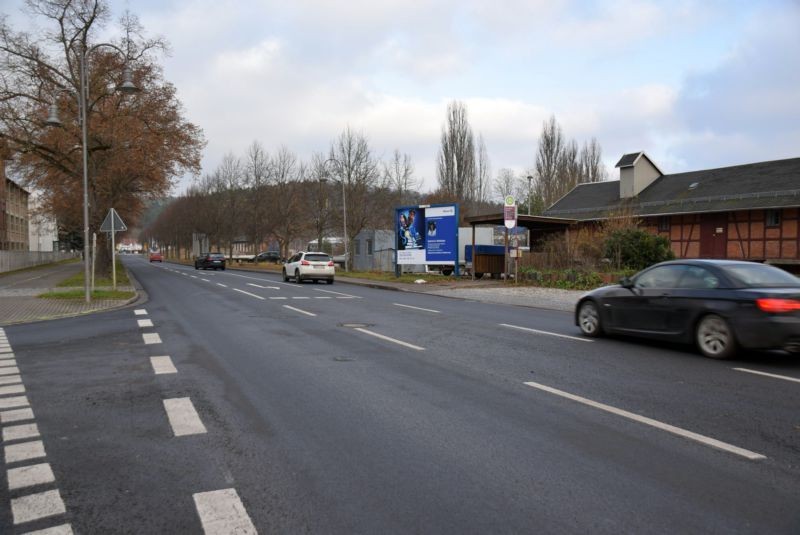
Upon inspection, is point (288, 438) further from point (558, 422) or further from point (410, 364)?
point (410, 364)

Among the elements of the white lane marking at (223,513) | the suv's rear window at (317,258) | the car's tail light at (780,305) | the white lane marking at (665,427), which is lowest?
the white lane marking at (223,513)

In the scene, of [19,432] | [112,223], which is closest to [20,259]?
[112,223]

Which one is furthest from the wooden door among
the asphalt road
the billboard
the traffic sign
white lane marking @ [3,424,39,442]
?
white lane marking @ [3,424,39,442]

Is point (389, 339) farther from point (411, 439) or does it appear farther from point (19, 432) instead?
point (19, 432)

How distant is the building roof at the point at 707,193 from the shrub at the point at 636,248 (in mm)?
4260

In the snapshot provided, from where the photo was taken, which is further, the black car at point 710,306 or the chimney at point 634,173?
the chimney at point 634,173


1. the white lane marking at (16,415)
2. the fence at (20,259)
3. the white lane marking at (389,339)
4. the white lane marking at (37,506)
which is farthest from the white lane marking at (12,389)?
the fence at (20,259)

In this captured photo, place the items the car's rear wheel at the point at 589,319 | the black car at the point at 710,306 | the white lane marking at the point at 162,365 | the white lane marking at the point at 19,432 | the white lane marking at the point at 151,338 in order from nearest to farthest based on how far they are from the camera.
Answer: the white lane marking at the point at 19,432, the white lane marking at the point at 162,365, the black car at the point at 710,306, the white lane marking at the point at 151,338, the car's rear wheel at the point at 589,319

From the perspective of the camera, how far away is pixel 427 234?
29.4 meters

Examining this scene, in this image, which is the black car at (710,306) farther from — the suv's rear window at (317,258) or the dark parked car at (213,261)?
the dark parked car at (213,261)

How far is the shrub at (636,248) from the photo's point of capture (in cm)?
2277

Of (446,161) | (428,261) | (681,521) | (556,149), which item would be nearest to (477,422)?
(681,521)

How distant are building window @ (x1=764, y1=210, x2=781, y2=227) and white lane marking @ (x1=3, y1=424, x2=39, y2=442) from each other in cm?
3457

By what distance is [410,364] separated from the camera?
796 cm
